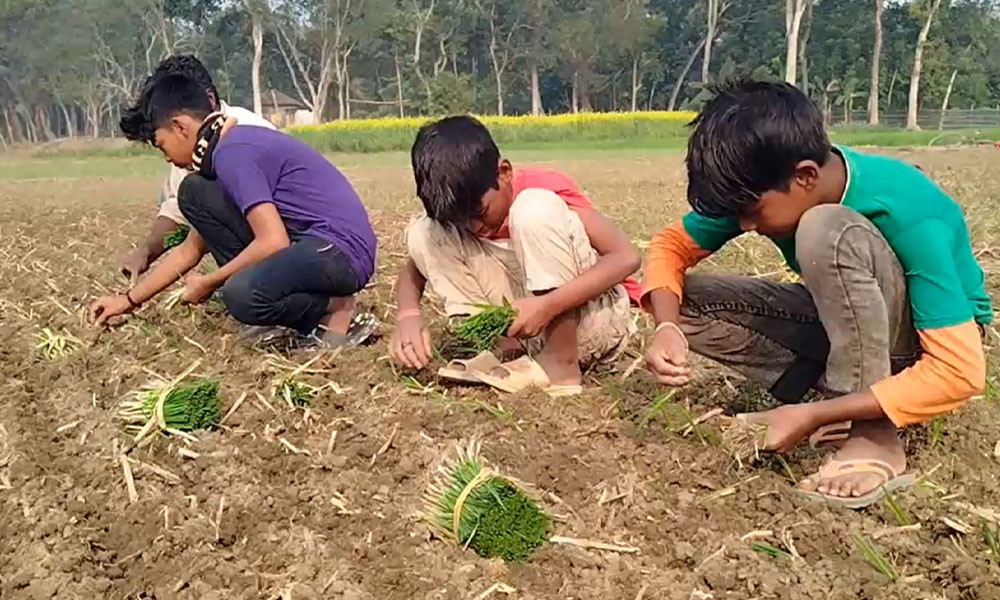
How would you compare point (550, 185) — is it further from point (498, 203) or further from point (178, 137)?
point (178, 137)

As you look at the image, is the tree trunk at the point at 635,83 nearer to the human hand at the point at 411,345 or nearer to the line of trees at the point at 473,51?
the line of trees at the point at 473,51

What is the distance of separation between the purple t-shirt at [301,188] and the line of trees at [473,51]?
5774cm

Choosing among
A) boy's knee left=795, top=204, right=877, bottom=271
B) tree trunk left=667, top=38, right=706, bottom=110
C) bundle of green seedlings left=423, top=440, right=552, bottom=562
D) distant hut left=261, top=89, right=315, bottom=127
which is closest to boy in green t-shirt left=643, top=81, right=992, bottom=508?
boy's knee left=795, top=204, right=877, bottom=271

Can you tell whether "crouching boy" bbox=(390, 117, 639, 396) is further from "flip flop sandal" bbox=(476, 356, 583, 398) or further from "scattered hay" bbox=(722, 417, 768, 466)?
"scattered hay" bbox=(722, 417, 768, 466)

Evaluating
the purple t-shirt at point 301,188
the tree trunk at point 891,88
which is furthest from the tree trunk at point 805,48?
the purple t-shirt at point 301,188

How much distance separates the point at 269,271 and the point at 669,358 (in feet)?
5.85

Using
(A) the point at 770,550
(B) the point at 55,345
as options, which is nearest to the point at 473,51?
(B) the point at 55,345

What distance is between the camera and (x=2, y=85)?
6862 cm

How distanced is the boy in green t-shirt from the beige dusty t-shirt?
2.41 meters

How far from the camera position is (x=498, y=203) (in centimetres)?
338

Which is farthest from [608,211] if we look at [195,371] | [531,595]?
[531,595]

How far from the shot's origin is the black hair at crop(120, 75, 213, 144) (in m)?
4.16

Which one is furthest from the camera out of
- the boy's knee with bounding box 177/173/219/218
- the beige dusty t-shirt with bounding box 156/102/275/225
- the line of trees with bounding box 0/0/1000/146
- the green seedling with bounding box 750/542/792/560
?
the line of trees with bounding box 0/0/1000/146

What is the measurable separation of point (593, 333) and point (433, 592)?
4.77 ft
